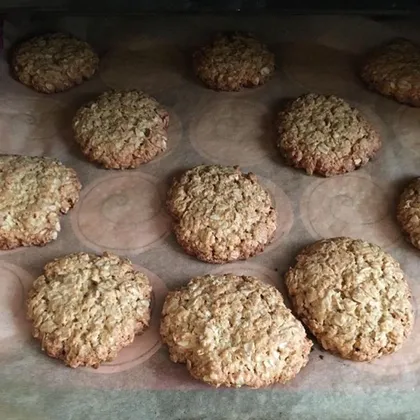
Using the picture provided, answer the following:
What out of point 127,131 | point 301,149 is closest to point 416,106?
point 301,149

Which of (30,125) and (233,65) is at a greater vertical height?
(233,65)

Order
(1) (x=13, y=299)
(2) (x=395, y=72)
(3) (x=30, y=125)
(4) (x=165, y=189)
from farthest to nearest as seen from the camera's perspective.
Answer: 1. (2) (x=395, y=72)
2. (3) (x=30, y=125)
3. (4) (x=165, y=189)
4. (1) (x=13, y=299)

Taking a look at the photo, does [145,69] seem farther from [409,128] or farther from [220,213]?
[409,128]

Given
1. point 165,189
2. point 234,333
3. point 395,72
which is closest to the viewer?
point 234,333

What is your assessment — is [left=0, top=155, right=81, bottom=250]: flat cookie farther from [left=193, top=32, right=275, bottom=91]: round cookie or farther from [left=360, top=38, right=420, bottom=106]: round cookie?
[left=360, top=38, right=420, bottom=106]: round cookie

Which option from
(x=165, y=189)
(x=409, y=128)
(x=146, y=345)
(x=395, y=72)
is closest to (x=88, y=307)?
(x=146, y=345)

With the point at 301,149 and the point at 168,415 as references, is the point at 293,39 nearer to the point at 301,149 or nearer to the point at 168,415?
the point at 301,149

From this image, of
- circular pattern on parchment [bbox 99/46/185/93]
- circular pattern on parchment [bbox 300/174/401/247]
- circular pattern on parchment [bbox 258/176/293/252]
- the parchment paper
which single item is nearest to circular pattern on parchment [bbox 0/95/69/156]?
the parchment paper
